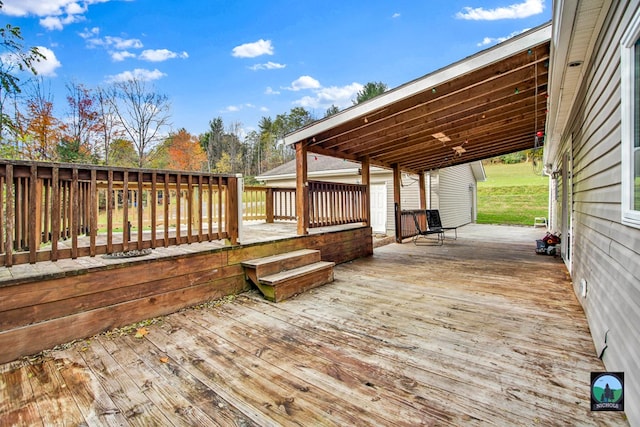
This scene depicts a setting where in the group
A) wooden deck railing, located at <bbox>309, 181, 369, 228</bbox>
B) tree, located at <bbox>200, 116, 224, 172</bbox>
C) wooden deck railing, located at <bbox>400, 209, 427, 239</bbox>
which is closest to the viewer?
wooden deck railing, located at <bbox>309, 181, 369, 228</bbox>

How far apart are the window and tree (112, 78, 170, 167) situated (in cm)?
1435

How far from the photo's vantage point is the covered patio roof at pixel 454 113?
345 centimetres

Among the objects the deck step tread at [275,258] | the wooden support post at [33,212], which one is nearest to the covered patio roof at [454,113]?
the deck step tread at [275,258]

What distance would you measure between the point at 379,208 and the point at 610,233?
8.44m

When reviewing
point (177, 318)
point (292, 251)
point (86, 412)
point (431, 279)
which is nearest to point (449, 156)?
point (431, 279)

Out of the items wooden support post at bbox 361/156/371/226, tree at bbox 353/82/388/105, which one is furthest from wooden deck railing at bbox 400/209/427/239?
tree at bbox 353/82/388/105

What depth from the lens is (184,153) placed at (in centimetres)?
1897

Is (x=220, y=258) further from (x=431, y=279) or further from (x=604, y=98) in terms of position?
(x=604, y=98)

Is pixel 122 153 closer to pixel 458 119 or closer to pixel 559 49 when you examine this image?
pixel 458 119

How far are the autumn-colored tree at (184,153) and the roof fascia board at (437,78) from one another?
1538 cm

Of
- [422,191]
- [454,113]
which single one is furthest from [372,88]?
[454,113]

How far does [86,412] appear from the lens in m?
1.61

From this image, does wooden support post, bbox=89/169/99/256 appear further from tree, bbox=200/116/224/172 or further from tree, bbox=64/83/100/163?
tree, bbox=200/116/224/172

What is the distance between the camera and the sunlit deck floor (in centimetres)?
158
